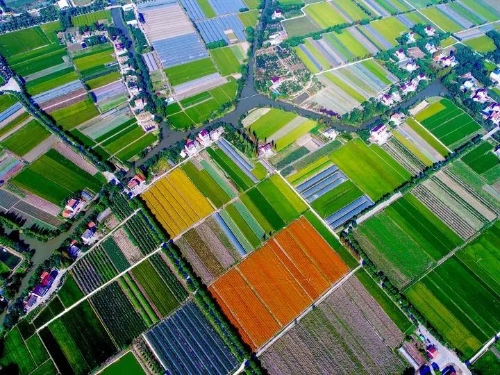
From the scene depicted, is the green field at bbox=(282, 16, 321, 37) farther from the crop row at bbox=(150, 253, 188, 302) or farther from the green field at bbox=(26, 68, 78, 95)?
the crop row at bbox=(150, 253, 188, 302)

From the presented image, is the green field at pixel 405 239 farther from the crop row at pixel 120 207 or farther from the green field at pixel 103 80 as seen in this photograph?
the green field at pixel 103 80

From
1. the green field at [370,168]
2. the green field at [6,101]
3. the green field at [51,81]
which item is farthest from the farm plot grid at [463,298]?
the green field at [6,101]

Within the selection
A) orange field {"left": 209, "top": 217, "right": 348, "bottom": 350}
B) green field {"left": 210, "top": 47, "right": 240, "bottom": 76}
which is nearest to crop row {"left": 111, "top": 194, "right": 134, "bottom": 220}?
orange field {"left": 209, "top": 217, "right": 348, "bottom": 350}

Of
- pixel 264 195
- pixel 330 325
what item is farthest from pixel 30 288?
pixel 330 325

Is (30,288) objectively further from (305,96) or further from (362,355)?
(305,96)

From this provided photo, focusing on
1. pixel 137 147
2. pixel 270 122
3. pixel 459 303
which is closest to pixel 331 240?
pixel 459 303

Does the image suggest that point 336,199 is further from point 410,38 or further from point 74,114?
point 410,38
